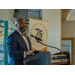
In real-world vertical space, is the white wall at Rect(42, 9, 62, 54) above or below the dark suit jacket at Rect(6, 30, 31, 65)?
above


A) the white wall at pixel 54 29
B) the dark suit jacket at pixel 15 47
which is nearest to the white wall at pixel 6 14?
the dark suit jacket at pixel 15 47

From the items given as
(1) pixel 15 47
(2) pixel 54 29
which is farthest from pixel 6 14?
(2) pixel 54 29

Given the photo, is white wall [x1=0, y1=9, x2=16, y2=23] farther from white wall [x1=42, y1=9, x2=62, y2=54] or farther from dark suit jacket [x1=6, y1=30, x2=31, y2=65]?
white wall [x1=42, y1=9, x2=62, y2=54]

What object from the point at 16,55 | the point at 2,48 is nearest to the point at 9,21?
the point at 2,48

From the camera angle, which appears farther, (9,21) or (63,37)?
(63,37)

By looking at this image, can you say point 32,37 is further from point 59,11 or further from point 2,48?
point 59,11

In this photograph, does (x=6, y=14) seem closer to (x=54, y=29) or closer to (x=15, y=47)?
(x=15, y=47)

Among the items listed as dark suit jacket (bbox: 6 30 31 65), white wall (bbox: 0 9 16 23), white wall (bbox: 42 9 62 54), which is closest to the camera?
dark suit jacket (bbox: 6 30 31 65)

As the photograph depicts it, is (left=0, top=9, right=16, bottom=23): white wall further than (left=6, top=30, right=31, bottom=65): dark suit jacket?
Yes

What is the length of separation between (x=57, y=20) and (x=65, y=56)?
2045mm

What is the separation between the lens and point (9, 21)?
95.0 inches

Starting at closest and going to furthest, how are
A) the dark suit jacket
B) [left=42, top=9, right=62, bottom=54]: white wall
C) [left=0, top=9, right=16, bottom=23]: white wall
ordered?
1. the dark suit jacket
2. [left=0, top=9, right=16, bottom=23]: white wall
3. [left=42, top=9, right=62, bottom=54]: white wall

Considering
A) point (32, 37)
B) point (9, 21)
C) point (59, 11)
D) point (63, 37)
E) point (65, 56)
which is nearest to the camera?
point (65, 56)

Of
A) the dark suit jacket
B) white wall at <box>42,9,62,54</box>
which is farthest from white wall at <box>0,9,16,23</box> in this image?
white wall at <box>42,9,62,54</box>
